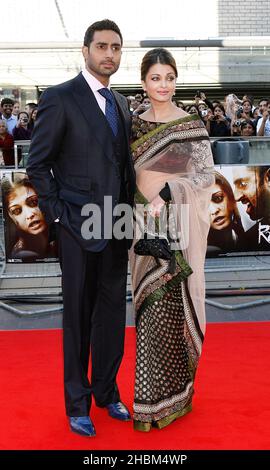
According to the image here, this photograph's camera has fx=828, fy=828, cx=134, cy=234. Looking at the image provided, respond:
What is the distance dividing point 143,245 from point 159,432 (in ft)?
2.66

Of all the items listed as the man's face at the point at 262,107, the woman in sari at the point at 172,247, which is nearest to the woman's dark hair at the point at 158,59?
the woman in sari at the point at 172,247

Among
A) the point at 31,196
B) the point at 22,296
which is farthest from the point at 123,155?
the point at 22,296

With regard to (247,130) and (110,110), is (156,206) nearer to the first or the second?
(110,110)

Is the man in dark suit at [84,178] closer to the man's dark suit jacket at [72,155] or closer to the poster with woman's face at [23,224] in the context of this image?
the man's dark suit jacket at [72,155]

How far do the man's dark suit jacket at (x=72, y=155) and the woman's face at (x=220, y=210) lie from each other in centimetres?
263

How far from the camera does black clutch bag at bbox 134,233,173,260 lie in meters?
3.62

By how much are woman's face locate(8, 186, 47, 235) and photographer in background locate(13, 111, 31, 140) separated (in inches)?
137

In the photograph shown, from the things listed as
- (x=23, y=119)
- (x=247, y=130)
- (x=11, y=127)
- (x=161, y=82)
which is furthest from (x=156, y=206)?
(x=11, y=127)

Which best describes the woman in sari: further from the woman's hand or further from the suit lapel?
the suit lapel

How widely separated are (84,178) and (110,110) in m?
0.35

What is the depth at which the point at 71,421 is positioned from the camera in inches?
142

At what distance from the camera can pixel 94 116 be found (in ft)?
11.6

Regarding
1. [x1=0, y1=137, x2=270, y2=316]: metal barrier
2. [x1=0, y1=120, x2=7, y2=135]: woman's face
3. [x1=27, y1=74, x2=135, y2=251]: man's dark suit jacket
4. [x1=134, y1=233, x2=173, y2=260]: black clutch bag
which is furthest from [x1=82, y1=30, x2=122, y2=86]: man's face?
[x1=0, y1=120, x2=7, y2=135]: woman's face
